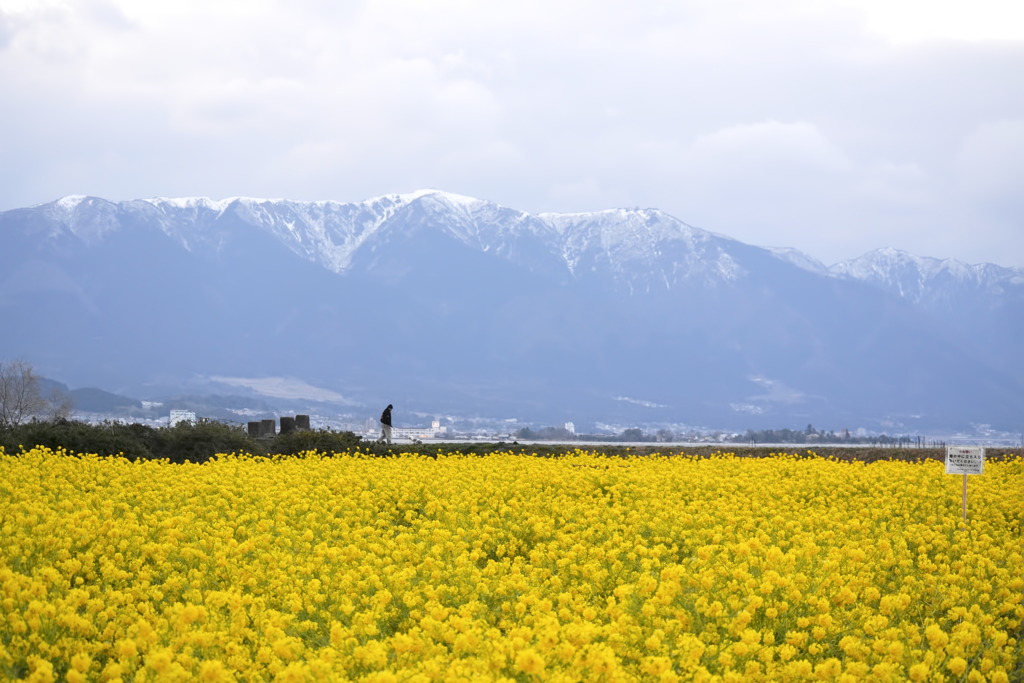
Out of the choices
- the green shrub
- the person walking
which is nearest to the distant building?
the green shrub

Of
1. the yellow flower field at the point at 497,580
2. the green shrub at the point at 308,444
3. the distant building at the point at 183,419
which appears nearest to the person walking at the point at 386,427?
the green shrub at the point at 308,444

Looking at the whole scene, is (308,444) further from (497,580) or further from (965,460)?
(497,580)

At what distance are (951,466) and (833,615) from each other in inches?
221

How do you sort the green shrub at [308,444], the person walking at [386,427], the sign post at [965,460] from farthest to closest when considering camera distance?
1. the person walking at [386,427]
2. the green shrub at [308,444]
3. the sign post at [965,460]

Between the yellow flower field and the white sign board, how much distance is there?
0.58 metres

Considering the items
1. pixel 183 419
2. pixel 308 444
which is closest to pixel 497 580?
pixel 308 444

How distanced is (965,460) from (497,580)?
646 centimetres

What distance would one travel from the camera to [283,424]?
88.1 feet

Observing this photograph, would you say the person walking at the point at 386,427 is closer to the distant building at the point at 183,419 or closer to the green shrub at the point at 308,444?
the green shrub at the point at 308,444

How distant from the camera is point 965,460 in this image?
12.3m

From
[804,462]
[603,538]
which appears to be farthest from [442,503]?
[804,462]

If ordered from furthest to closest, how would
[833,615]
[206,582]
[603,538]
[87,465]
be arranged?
[87,465]
[603,538]
[206,582]
[833,615]

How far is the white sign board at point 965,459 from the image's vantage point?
12141 millimetres

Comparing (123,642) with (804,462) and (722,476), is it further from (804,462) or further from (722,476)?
(804,462)
